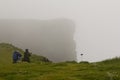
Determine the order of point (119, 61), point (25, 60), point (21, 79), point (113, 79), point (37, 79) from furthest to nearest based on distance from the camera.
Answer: point (25, 60) → point (119, 61) → point (21, 79) → point (37, 79) → point (113, 79)

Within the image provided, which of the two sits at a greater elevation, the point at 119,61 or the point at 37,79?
the point at 119,61

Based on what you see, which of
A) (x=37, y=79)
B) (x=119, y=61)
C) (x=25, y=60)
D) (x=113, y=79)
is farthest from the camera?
(x=25, y=60)

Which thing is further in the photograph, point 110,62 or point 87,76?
point 110,62

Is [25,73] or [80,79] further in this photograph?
[25,73]

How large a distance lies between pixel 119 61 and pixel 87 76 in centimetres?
2162

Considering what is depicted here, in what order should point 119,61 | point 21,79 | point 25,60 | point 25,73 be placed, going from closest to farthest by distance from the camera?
point 21,79 < point 25,73 < point 119,61 < point 25,60

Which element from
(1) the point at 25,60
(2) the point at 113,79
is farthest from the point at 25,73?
(1) the point at 25,60

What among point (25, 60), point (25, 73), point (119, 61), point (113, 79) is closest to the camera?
point (113, 79)

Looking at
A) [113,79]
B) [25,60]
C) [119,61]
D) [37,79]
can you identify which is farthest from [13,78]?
[25,60]

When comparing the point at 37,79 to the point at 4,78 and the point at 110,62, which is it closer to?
the point at 4,78

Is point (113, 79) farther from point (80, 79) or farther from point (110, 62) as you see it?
point (110, 62)

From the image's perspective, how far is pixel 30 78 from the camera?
5300 centimetres

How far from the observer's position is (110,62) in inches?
2960

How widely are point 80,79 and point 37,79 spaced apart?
21.2ft
